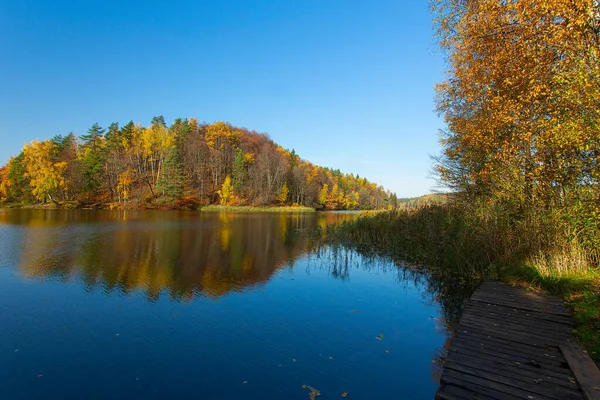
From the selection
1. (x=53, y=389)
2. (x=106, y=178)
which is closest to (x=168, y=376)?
(x=53, y=389)

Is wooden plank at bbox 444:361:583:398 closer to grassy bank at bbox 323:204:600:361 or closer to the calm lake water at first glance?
the calm lake water

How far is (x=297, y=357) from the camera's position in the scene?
15.9 ft

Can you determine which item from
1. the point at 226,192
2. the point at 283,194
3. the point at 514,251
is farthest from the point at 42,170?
the point at 514,251

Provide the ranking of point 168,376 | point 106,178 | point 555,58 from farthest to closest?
point 106,178 < point 555,58 < point 168,376

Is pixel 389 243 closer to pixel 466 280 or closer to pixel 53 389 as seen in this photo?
pixel 466 280

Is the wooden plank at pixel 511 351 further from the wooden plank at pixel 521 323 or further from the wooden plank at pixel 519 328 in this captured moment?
the wooden plank at pixel 521 323

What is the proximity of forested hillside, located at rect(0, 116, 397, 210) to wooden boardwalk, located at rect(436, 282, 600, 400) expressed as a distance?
42.3 m

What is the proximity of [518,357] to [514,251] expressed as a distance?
542 cm

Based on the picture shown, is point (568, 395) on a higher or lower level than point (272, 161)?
lower

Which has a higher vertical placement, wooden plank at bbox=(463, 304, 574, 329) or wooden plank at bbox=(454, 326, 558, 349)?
wooden plank at bbox=(463, 304, 574, 329)

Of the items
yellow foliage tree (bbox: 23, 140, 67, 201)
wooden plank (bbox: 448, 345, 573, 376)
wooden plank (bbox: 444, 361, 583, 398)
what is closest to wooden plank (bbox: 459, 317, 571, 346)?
wooden plank (bbox: 448, 345, 573, 376)

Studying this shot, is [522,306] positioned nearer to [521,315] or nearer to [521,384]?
[521,315]

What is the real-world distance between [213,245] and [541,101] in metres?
13.8

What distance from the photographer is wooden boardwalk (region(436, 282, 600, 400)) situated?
10.2 ft
